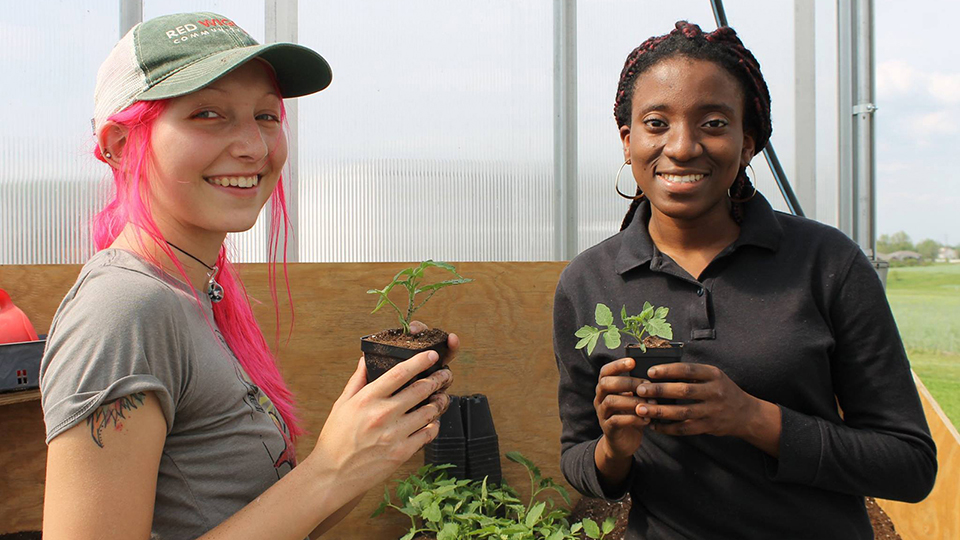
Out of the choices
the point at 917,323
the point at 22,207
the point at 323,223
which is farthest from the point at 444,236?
the point at 917,323

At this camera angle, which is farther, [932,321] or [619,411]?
[932,321]

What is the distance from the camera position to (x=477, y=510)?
283 cm

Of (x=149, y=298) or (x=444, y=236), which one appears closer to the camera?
(x=149, y=298)

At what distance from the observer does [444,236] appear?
3.42 m

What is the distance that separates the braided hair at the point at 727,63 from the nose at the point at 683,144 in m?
0.15

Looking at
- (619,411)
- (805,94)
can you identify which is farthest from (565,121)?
(619,411)

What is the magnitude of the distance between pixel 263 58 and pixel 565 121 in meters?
2.68

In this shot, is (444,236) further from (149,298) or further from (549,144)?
(149,298)

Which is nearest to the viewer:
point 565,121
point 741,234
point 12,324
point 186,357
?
point 186,357

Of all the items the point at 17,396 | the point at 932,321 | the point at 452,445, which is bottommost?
the point at 452,445

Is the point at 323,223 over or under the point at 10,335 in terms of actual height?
over

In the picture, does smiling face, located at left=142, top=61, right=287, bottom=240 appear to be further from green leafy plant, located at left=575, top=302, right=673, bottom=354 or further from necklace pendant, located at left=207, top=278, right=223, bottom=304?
green leafy plant, located at left=575, top=302, right=673, bottom=354

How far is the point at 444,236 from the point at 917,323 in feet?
22.5

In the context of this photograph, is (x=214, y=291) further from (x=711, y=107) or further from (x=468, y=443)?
(x=468, y=443)
